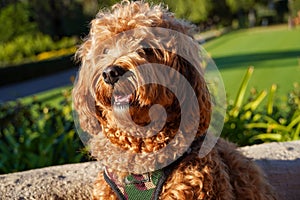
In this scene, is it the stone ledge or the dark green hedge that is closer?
the stone ledge

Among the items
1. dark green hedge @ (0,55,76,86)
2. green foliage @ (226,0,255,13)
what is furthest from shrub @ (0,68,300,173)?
green foliage @ (226,0,255,13)

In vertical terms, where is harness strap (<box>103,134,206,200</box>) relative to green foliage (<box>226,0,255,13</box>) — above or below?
above

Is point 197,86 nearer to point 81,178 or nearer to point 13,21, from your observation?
point 81,178

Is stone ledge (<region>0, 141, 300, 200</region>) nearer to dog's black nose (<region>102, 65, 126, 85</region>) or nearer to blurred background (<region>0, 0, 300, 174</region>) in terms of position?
blurred background (<region>0, 0, 300, 174</region>)

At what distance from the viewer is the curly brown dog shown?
2334 millimetres

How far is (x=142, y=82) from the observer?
229cm

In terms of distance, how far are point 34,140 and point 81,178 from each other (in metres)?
1.47

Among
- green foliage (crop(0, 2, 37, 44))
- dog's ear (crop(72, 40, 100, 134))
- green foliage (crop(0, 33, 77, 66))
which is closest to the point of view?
dog's ear (crop(72, 40, 100, 134))

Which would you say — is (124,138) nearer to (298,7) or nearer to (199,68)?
(199,68)

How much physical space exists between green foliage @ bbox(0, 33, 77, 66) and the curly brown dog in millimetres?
20307

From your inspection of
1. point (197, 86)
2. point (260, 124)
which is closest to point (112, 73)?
point (197, 86)

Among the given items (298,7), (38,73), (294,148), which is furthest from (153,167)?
(298,7)

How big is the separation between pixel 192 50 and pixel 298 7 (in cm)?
4625

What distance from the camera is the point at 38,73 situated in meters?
21.7
